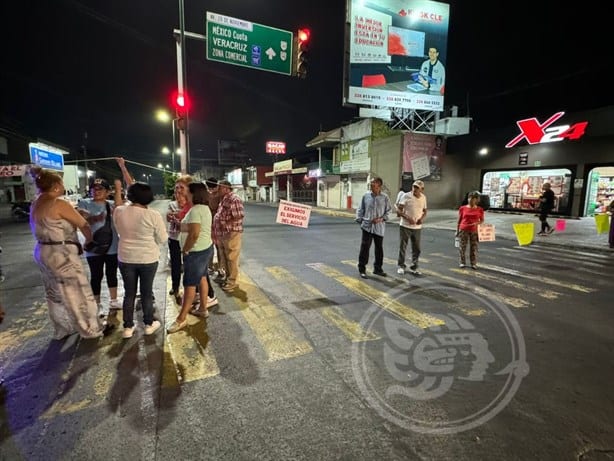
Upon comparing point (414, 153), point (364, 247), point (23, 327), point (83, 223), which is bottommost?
point (23, 327)

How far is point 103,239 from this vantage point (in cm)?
436

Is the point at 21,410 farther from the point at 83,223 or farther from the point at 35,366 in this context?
the point at 83,223

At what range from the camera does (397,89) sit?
838 inches

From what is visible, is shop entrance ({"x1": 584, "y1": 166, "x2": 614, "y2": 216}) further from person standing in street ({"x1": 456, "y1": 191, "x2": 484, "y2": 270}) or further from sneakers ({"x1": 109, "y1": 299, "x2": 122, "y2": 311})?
sneakers ({"x1": 109, "y1": 299, "x2": 122, "y2": 311})

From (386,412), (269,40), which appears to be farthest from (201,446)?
(269,40)

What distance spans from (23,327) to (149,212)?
2493mm

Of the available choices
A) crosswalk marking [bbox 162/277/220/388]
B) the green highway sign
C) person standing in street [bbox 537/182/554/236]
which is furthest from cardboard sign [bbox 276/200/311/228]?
person standing in street [bbox 537/182/554/236]

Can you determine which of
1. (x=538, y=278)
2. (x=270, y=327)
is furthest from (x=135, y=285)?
(x=538, y=278)

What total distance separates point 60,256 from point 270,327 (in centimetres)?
255

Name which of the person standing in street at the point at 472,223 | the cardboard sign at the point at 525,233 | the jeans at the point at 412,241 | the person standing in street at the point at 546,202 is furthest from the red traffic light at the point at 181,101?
the person standing in street at the point at 546,202

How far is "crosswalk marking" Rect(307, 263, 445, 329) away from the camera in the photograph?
14.4 ft

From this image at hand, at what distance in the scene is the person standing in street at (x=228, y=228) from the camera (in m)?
5.82

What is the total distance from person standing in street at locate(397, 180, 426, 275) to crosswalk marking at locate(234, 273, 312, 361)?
10.5 feet

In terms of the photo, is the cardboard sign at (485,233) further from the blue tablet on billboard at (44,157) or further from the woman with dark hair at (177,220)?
the blue tablet on billboard at (44,157)
